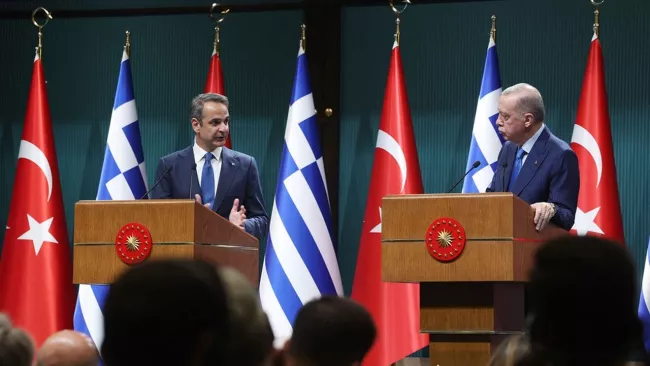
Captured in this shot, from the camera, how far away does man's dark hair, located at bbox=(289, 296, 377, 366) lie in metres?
2.50

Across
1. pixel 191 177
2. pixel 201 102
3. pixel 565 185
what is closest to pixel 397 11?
pixel 201 102

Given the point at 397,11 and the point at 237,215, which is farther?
the point at 397,11

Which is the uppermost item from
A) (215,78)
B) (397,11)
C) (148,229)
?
(397,11)

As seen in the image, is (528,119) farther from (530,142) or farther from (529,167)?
(529,167)

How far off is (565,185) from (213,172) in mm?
1832

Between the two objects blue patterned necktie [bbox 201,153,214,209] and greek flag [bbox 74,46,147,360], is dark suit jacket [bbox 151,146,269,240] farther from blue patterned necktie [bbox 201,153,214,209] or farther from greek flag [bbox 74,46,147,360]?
greek flag [bbox 74,46,147,360]

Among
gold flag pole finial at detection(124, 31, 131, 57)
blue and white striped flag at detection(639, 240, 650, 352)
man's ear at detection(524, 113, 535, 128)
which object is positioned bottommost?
blue and white striped flag at detection(639, 240, 650, 352)

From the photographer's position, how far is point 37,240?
7266mm

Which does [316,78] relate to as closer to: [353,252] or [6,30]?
[353,252]

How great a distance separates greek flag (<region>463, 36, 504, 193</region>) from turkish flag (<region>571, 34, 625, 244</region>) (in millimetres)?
485

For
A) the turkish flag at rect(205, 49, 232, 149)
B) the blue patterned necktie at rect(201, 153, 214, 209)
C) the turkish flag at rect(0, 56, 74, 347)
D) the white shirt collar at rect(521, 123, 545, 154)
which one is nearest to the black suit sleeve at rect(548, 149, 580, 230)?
the white shirt collar at rect(521, 123, 545, 154)

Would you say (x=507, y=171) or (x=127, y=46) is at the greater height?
(x=127, y=46)

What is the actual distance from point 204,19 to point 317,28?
2.73 ft

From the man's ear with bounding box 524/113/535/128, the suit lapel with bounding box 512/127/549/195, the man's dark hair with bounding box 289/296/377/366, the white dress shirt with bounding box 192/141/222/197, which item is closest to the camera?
the man's dark hair with bounding box 289/296/377/366
